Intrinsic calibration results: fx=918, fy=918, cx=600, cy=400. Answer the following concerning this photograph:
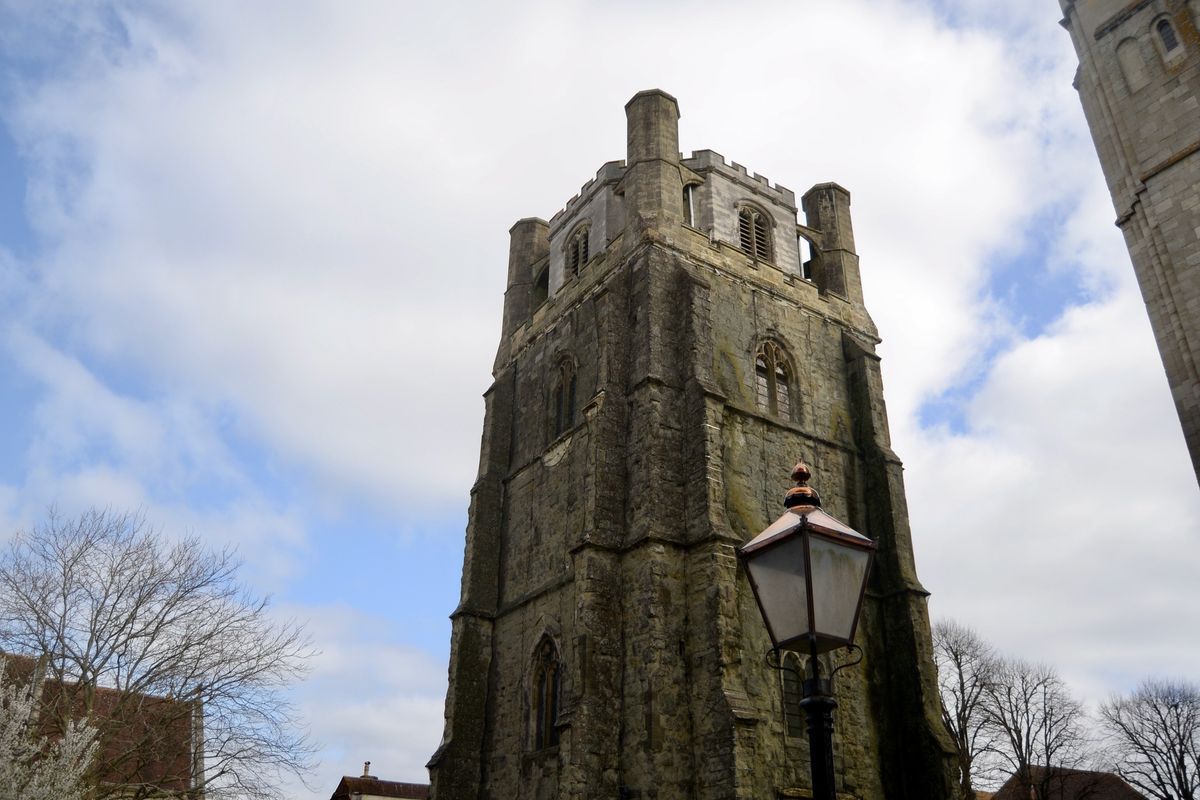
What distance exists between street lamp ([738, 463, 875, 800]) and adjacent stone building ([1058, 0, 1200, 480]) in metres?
15.6

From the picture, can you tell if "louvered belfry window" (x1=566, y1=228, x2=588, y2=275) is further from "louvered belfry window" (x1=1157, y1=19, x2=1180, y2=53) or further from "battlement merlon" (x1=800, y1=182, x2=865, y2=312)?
"louvered belfry window" (x1=1157, y1=19, x2=1180, y2=53)

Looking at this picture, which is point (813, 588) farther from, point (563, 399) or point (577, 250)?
point (577, 250)

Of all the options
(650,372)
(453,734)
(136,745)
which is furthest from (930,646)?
(136,745)

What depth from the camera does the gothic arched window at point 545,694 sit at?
19419 millimetres

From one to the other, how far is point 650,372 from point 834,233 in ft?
32.3

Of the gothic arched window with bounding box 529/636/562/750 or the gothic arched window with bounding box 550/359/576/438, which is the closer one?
the gothic arched window with bounding box 529/636/562/750

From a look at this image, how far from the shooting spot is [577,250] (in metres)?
26.5

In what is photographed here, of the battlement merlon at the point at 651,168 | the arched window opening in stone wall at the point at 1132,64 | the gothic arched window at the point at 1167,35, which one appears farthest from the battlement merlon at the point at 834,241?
the gothic arched window at the point at 1167,35

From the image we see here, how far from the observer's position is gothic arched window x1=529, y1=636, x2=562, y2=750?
63.7 ft

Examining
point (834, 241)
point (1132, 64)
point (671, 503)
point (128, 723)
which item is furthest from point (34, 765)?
point (1132, 64)

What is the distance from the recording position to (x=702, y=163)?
25391mm

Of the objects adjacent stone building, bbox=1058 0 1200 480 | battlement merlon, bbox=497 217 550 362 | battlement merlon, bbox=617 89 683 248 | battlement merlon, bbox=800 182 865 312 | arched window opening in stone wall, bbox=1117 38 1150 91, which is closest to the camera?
adjacent stone building, bbox=1058 0 1200 480

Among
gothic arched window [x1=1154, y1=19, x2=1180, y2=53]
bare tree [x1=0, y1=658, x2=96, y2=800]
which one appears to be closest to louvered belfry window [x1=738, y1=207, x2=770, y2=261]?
gothic arched window [x1=1154, y1=19, x2=1180, y2=53]

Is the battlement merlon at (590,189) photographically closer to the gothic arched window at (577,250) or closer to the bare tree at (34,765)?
the gothic arched window at (577,250)
